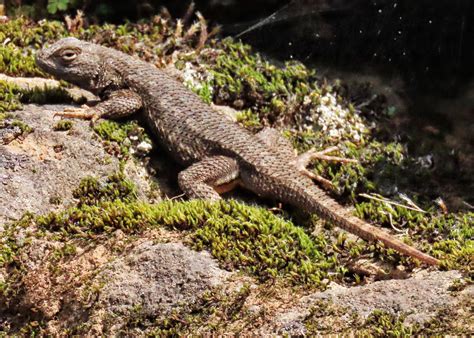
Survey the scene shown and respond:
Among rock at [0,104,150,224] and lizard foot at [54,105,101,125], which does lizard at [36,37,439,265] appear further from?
rock at [0,104,150,224]

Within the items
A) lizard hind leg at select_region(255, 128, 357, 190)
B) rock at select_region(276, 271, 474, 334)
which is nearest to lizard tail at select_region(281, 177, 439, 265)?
rock at select_region(276, 271, 474, 334)

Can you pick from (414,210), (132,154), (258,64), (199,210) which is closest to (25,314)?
(199,210)

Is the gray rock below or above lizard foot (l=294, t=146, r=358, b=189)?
below

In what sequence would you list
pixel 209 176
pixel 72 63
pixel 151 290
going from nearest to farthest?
pixel 151 290 < pixel 209 176 < pixel 72 63

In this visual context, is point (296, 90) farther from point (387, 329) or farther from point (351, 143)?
point (387, 329)

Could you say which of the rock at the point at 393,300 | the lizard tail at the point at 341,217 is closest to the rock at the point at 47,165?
the lizard tail at the point at 341,217

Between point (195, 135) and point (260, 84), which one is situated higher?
point (260, 84)

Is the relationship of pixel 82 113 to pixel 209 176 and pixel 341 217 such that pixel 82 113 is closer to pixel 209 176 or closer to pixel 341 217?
pixel 209 176

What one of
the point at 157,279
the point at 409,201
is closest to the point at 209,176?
the point at 157,279

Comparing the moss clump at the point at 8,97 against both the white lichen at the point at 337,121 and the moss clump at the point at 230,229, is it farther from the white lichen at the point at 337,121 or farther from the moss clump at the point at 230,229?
the white lichen at the point at 337,121
